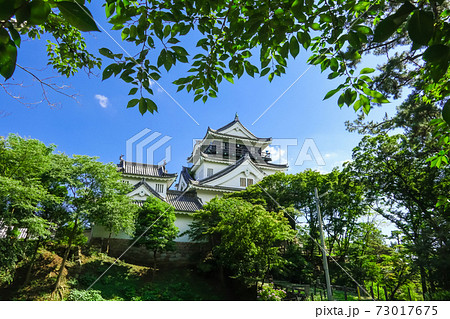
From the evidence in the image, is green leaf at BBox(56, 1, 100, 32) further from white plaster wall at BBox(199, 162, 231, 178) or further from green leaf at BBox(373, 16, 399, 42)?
white plaster wall at BBox(199, 162, 231, 178)

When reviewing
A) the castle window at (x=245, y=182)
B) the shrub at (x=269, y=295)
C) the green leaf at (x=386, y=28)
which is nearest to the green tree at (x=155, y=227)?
the shrub at (x=269, y=295)

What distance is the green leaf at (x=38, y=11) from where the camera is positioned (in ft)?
2.66

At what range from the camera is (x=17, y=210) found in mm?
8047

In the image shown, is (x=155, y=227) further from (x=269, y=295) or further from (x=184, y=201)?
(x=269, y=295)

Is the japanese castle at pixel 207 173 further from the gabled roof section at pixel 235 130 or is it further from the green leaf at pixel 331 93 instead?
the green leaf at pixel 331 93

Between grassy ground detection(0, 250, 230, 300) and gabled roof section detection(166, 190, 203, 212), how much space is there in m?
3.25

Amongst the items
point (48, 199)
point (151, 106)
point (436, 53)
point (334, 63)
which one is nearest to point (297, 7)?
point (334, 63)

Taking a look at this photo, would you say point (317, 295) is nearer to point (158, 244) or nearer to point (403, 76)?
point (158, 244)

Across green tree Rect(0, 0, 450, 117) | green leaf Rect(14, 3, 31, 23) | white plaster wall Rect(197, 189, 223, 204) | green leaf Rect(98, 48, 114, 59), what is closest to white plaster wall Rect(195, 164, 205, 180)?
white plaster wall Rect(197, 189, 223, 204)

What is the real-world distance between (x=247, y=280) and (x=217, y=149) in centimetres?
1259

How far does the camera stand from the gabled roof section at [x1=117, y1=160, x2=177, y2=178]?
16547mm

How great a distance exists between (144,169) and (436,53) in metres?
17.5

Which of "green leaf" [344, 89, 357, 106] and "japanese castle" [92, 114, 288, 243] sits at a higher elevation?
"japanese castle" [92, 114, 288, 243]

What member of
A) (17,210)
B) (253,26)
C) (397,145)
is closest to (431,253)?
(397,145)
